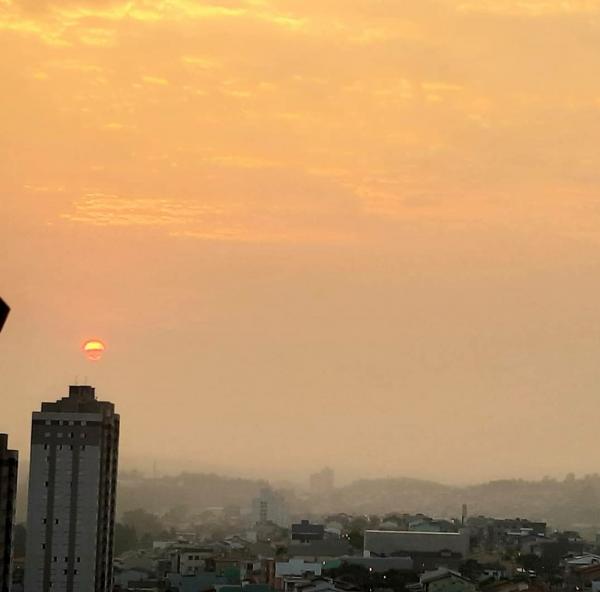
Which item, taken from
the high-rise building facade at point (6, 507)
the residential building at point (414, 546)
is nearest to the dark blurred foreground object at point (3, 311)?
the high-rise building facade at point (6, 507)

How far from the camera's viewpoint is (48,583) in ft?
305

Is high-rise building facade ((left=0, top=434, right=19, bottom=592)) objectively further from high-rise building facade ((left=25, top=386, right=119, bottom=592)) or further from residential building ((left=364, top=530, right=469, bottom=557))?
residential building ((left=364, top=530, right=469, bottom=557))

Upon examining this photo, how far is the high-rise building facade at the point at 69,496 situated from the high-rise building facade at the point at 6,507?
48.3m

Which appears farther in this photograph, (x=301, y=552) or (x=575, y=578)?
(x=301, y=552)

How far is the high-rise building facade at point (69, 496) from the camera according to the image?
306ft

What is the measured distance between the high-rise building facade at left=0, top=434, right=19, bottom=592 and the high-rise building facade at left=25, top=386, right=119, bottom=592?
159 ft

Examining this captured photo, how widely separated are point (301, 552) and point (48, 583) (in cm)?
10088

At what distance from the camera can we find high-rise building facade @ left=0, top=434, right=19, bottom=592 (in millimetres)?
42188

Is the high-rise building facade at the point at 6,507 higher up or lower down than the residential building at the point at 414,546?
lower down

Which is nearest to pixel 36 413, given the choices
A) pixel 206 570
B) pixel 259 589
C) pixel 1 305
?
pixel 259 589

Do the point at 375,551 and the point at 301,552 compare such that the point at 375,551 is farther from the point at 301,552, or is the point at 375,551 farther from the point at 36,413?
the point at 36,413

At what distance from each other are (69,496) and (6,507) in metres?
→ 51.7

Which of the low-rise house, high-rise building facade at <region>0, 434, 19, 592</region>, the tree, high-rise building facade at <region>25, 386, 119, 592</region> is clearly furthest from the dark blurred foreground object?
the low-rise house

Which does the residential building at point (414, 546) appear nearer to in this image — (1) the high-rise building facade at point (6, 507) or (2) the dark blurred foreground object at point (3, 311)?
(1) the high-rise building facade at point (6, 507)
